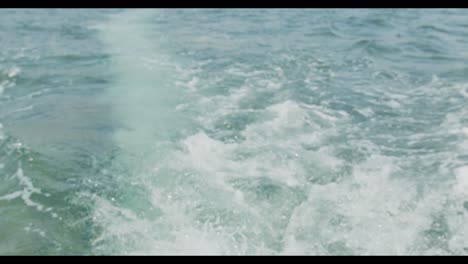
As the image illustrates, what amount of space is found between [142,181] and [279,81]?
3.95 metres

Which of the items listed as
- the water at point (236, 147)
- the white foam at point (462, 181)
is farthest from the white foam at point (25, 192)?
the white foam at point (462, 181)

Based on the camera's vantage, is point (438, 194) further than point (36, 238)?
Yes

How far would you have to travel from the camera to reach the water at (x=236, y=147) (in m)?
4.08

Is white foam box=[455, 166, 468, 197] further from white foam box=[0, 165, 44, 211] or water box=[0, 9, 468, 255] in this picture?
white foam box=[0, 165, 44, 211]

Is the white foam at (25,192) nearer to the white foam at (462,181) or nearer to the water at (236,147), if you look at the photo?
the water at (236,147)

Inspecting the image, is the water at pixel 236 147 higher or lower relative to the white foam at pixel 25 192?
lower

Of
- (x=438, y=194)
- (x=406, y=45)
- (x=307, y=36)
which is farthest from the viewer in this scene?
(x=307, y=36)

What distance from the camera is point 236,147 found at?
18.7 ft

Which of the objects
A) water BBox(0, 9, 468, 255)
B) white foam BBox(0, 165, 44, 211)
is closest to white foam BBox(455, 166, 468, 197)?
water BBox(0, 9, 468, 255)

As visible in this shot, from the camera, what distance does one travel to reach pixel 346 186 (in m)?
4.79

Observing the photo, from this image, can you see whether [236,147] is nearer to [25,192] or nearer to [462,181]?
[25,192]

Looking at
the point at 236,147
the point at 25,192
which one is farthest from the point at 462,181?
the point at 25,192

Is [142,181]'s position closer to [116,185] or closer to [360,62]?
[116,185]

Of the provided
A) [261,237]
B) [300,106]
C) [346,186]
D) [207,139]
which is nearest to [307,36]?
[300,106]
